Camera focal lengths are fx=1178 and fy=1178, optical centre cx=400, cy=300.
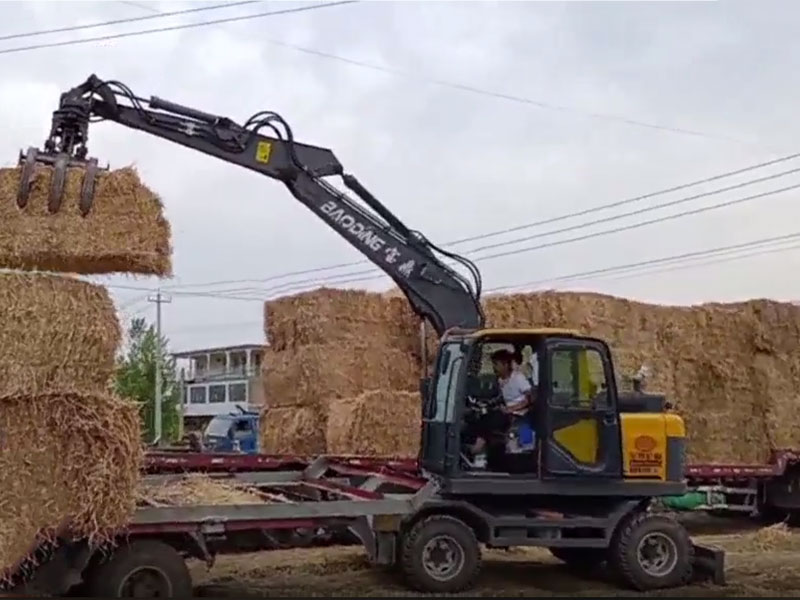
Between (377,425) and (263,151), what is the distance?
4563 mm

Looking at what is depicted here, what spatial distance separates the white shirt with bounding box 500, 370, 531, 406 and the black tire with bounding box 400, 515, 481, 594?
1213 mm

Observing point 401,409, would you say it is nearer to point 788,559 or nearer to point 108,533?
point 788,559

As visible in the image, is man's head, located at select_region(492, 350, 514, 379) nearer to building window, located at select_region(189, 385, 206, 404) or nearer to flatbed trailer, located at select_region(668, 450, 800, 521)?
flatbed trailer, located at select_region(668, 450, 800, 521)

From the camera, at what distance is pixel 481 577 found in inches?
458

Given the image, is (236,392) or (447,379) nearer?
(447,379)

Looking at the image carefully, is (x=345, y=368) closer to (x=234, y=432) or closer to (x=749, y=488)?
(x=749, y=488)

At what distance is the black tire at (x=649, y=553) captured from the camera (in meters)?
10.9

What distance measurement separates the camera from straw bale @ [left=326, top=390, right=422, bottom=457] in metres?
15.4

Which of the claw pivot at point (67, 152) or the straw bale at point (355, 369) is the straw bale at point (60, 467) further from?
the straw bale at point (355, 369)

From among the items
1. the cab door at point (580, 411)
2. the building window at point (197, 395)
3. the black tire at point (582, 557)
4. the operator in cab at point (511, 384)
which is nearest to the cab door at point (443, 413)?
the operator in cab at point (511, 384)

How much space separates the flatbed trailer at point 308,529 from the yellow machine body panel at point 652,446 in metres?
0.40

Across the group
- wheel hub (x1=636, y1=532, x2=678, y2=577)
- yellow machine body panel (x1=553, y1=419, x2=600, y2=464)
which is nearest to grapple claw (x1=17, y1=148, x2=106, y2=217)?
yellow machine body panel (x1=553, y1=419, x2=600, y2=464)

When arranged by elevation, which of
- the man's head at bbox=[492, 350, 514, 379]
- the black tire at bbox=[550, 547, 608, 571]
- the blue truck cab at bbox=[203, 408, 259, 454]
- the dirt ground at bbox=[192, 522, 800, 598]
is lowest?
the dirt ground at bbox=[192, 522, 800, 598]

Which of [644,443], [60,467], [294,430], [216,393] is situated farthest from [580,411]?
[216,393]
